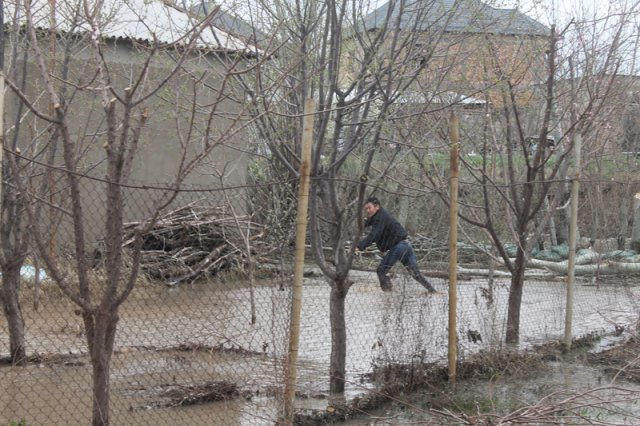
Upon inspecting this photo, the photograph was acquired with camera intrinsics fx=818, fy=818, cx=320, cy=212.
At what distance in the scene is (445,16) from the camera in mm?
6117

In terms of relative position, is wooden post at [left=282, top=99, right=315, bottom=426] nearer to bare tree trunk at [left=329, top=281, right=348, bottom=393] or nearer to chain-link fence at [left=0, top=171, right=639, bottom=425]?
chain-link fence at [left=0, top=171, right=639, bottom=425]

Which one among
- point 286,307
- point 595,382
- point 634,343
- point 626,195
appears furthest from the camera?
point 626,195

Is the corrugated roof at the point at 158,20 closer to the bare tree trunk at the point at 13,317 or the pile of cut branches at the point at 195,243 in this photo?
the bare tree trunk at the point at 13,317

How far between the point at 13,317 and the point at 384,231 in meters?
5.21

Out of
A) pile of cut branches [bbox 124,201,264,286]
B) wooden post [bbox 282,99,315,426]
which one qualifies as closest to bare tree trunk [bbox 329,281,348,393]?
wooden post [bbox 282,99,315,426]

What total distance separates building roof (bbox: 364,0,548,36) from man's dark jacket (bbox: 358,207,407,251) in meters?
3.83

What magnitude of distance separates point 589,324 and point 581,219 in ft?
30.5

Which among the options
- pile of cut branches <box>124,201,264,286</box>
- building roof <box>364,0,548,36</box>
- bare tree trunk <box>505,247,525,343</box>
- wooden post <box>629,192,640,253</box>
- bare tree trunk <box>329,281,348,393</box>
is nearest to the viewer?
building roof <box>364,0,548,36</box>

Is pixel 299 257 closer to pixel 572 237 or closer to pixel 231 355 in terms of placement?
pixel 231 355

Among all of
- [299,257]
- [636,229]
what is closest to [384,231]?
[299,257]

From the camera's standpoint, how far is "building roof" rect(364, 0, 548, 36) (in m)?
6.01

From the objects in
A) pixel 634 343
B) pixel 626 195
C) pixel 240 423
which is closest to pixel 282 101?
pixel 240 423

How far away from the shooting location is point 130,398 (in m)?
6.12

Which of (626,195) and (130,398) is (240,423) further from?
(626,195)
